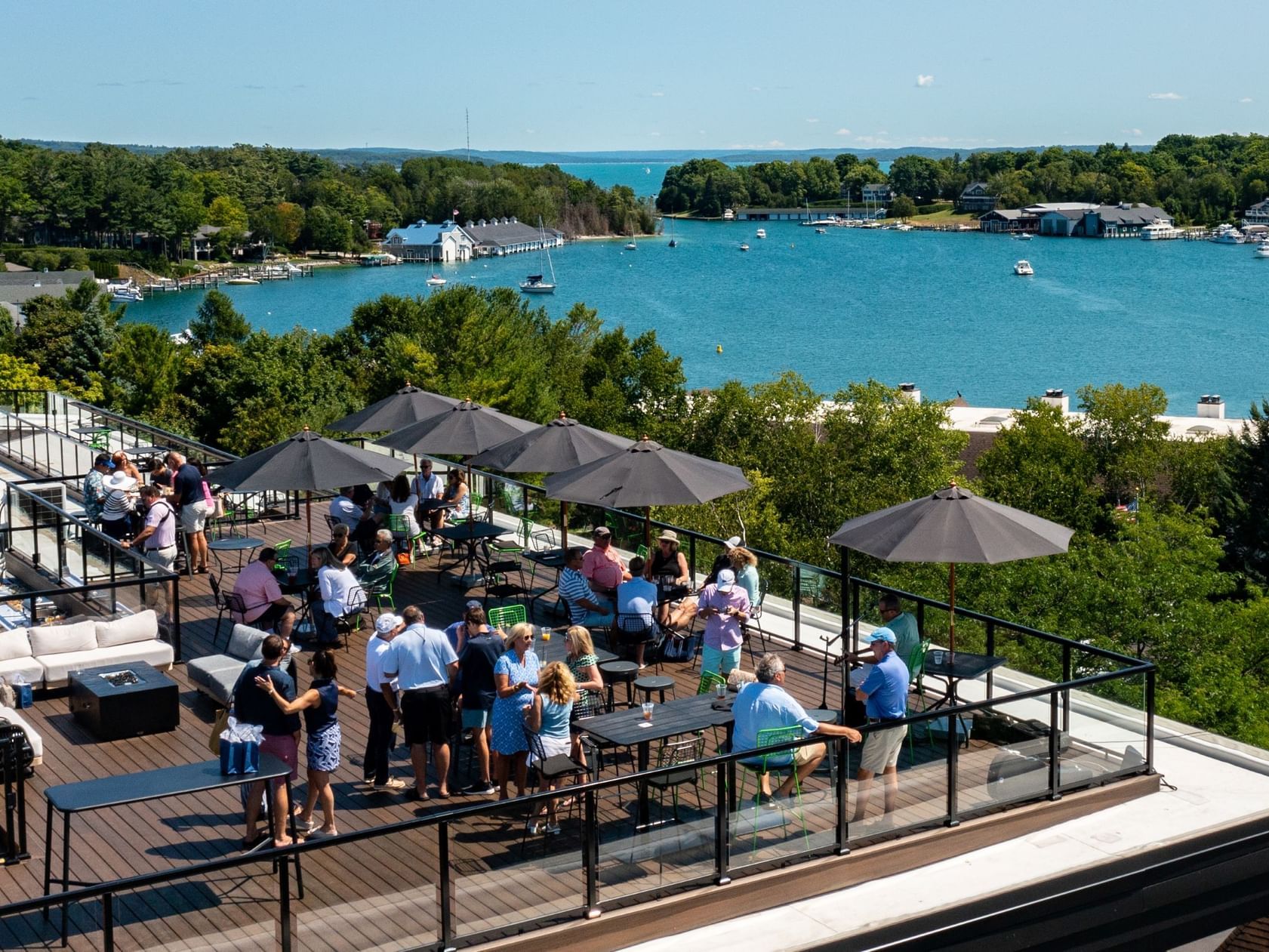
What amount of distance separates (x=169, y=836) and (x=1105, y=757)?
7431 mm

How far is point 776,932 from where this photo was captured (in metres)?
9.18

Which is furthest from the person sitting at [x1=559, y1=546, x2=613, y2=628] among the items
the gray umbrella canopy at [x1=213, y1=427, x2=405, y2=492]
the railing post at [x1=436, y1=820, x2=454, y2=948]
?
the railing post at [x1=436, y1=820, x2=454, y2=948]

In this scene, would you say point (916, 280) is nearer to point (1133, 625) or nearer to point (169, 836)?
point (1133, 625)

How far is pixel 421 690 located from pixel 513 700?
73 cm

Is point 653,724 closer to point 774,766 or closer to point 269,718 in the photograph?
point 774,766

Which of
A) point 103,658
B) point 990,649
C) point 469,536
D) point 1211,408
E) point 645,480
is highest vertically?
point 645,480

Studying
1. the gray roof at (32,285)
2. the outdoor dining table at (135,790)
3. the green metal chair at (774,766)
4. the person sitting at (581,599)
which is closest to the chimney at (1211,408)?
the person sitting at (581,599)

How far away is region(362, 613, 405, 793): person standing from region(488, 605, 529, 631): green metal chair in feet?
9.35

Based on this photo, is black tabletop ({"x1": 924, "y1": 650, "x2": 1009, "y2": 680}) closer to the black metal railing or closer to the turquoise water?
the black metal railing

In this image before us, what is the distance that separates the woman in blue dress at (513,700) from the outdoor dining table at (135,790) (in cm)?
166

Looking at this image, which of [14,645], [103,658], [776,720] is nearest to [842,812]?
[776,720]

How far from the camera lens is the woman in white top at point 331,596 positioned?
13.8 metres

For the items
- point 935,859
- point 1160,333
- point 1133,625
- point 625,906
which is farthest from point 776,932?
point 1160,333

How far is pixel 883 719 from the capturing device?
10.4 metres
